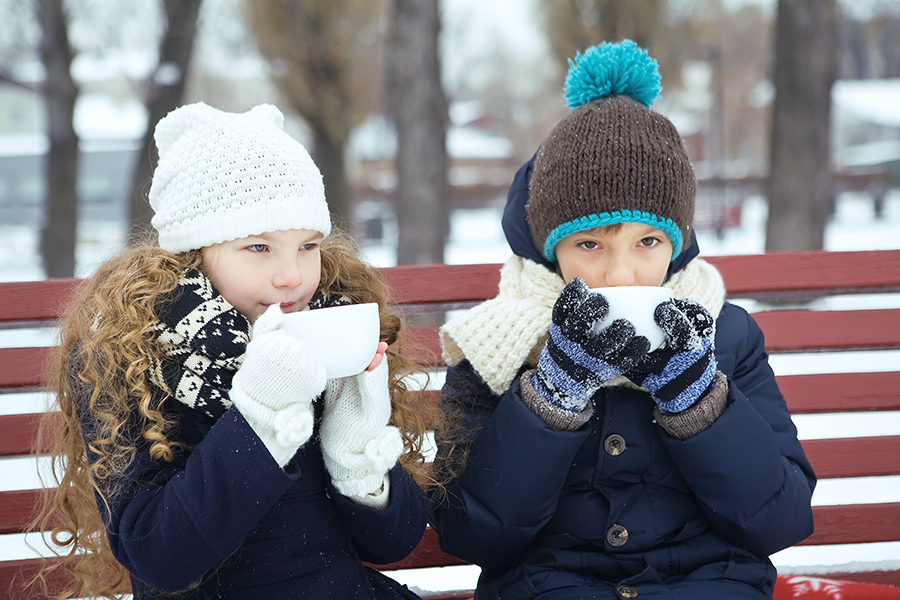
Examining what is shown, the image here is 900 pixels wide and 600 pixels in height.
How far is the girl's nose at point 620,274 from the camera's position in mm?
1806

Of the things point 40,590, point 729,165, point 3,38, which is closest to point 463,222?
point 3,38

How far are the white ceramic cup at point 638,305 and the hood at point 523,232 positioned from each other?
1.43ft

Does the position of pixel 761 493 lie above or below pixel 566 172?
below

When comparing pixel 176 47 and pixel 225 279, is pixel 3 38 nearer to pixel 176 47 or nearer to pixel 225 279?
pixel 176 47

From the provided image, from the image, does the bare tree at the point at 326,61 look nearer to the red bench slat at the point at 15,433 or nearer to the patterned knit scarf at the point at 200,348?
the red bench slat at the point at 15,433

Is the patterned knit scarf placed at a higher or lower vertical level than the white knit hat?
lower

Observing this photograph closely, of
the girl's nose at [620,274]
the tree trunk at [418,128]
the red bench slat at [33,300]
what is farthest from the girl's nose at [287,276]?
the tree trunk at [418,128]

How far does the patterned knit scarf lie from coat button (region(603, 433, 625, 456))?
0.84 metres

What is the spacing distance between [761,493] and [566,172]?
0.82m

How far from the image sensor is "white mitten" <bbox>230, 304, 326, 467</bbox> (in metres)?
1.43

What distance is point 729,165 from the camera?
45.1 meters

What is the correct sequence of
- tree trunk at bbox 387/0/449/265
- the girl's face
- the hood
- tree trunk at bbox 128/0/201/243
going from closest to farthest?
the girl's face
the hood
tree trunk at bbox 387/0/449/265
tree trunk at bbox 128/0/201/243

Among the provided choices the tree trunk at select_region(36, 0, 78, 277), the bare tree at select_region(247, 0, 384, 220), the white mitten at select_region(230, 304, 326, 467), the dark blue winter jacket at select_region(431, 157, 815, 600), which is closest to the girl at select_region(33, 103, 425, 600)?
the white mitten at select_region(230, 304, 326, 467)

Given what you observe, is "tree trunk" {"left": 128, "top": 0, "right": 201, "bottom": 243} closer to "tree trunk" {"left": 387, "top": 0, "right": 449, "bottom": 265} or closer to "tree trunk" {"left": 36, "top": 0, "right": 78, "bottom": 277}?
"tree trunk" {"left": 36, "top": 0, "right": 78, "bottom": 277}
